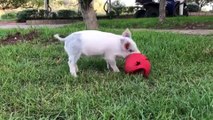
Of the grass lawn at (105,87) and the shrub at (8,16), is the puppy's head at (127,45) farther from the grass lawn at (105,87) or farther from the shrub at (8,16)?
the shrub at (8,16)

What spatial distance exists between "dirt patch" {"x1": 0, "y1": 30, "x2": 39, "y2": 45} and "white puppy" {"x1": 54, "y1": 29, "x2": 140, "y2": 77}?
3.98 metres

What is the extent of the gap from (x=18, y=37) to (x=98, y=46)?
4713 millimetres

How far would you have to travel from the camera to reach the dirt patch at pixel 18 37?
8.86 meters

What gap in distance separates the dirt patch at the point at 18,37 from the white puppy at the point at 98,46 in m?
3.98

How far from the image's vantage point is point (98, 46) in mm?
4914

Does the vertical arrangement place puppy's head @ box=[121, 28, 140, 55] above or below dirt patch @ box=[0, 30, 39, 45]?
above

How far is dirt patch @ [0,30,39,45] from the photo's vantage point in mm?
8859

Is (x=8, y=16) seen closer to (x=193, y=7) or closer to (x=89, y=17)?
(x=193, y=7)

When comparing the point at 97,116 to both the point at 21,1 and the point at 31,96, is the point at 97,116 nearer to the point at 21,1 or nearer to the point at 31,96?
the point at 31,96

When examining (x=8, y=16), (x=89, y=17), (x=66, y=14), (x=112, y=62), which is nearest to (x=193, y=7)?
(x=66, y=14)

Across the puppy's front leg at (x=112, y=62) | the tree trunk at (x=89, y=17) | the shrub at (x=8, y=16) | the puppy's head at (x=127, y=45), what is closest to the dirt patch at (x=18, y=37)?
the tree trunk at (x=89, y=17)

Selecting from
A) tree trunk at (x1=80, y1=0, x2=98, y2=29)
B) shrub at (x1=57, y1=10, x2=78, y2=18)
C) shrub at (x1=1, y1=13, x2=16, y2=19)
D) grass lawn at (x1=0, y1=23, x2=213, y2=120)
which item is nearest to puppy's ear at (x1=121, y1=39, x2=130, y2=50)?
grass lawn at (x1=0, y1=23, x2=213, y2=120)

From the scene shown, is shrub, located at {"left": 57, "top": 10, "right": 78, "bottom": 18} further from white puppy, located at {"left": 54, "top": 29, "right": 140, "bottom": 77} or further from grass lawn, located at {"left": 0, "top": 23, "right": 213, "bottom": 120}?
white puppy, located at {"left": 54, "top": 29, "right": 140, "bottom": 77}

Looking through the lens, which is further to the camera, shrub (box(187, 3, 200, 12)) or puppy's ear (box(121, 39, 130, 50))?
shrub (box(187, 3, 200, 12))
